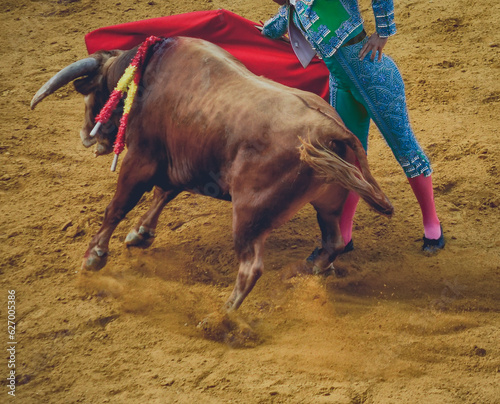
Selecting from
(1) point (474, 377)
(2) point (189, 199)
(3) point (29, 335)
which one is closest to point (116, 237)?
(2) point (189, 199)

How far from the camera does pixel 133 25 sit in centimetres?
362

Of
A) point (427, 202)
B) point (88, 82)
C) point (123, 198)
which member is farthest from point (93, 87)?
point (427, 202)

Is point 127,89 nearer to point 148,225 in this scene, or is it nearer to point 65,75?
point 65,75

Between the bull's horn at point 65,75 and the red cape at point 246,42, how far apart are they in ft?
1.28

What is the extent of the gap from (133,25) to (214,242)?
1.49m

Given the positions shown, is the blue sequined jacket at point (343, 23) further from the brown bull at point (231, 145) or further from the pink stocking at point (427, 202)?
the pink stocking at point (427, 202)

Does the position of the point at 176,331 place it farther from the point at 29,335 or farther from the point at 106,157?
the point at 106,157

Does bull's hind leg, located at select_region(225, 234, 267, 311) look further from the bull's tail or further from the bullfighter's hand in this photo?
the bullfighter's hand

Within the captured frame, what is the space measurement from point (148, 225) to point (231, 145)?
Result: 120 centimetres

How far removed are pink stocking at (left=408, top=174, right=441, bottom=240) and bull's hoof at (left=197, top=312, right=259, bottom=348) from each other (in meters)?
1.24

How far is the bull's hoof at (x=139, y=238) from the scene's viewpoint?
3.67 m

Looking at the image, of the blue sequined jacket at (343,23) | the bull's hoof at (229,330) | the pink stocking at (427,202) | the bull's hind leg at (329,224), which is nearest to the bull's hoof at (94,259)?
the bull's hoof at (229,330)

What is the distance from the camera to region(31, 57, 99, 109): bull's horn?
3340 mm

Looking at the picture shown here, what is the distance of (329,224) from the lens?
297 cm
